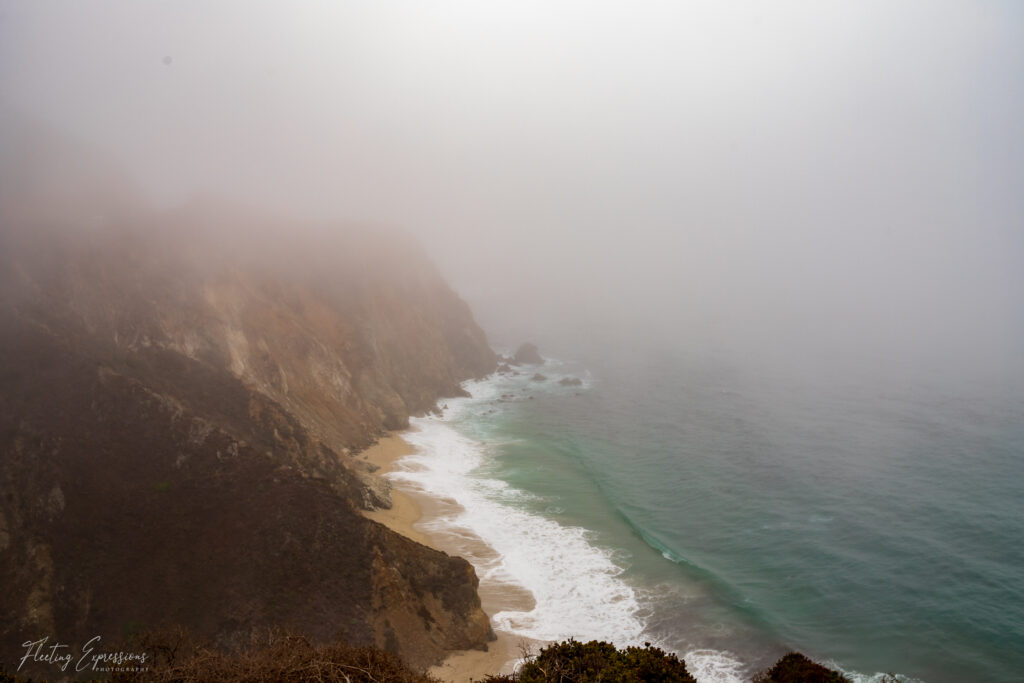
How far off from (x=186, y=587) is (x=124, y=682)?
34.6ft

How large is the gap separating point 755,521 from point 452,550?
70.8 feet

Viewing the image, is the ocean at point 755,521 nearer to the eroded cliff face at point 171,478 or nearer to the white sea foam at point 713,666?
the white sea foam at point 713,666

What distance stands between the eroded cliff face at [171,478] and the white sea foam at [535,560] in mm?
4556

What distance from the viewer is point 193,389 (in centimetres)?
3706

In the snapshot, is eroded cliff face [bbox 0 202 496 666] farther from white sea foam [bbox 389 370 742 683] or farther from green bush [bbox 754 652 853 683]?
green bush [bbox 754 652 853 683]

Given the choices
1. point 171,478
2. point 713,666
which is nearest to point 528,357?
point 171,478

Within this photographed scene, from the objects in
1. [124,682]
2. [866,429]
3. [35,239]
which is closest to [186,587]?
[124,682]

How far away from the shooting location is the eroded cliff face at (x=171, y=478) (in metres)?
23.7

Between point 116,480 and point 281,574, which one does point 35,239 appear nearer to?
point 116,480

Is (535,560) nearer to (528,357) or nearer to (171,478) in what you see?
(171,478)

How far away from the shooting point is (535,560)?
34312 millimetres

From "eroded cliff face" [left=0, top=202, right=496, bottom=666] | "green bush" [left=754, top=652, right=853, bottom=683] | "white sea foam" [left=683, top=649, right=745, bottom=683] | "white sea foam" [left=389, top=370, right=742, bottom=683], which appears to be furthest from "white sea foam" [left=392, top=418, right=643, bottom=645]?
"green bush" [left=754, top=652, right=853, bottom=683]

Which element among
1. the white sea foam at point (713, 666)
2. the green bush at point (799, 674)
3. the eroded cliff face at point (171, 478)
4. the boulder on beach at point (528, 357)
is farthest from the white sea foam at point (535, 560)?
the boulder on beach at point (528, 357)

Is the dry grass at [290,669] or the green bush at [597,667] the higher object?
the green bush at [597,667]
